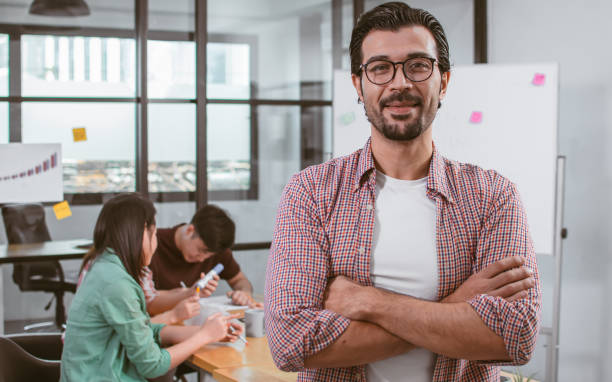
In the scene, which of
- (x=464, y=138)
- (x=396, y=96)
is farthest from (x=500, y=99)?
(x=396, y=96)

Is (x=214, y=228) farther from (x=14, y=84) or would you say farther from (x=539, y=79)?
(x=539, y=79)

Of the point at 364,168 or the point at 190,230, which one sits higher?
the point at 364,168

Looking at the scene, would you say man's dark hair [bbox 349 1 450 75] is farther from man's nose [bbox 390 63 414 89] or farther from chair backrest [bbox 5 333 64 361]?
chair backrest [bbox 5 333 64 361]

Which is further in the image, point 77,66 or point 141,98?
point 141,98

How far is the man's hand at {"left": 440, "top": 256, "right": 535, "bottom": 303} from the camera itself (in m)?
1.25

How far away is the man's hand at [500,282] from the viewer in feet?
4.11

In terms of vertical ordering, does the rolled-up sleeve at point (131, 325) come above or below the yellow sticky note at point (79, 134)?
below

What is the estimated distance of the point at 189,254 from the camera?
3.19m

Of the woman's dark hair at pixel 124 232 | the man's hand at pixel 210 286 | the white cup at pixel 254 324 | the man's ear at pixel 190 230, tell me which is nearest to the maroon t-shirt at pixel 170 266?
the man's ear at pixel 190 230

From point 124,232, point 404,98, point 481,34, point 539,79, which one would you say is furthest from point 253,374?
point 481,34

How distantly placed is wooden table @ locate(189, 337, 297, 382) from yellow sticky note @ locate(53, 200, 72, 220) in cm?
185

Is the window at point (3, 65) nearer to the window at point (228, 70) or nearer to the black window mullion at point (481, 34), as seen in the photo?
the window at point (228, 70)

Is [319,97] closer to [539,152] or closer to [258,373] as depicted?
[539,152]

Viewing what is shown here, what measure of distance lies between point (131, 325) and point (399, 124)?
1.27m
